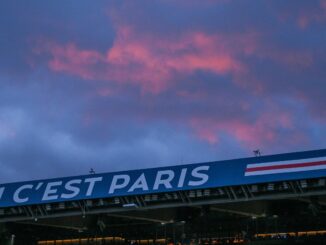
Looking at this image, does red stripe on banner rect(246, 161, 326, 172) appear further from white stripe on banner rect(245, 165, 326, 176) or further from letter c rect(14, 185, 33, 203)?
letter c rect(14, 185, 33, 203)

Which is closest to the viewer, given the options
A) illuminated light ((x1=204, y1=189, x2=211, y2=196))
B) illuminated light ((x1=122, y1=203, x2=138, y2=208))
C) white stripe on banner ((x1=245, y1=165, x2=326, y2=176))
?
white stripe on banner ((x1=245, y1=165, x2=326, y2=176))

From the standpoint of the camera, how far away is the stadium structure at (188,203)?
39.6 metres

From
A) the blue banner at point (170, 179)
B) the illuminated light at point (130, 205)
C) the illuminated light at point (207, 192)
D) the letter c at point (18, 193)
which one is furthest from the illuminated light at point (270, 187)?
the letter c at point (18, 193)

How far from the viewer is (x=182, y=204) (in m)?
43.1

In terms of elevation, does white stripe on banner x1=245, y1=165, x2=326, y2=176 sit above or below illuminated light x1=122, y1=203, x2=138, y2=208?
below

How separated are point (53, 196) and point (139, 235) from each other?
1191cm

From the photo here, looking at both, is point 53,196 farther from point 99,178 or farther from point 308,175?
point 308,175

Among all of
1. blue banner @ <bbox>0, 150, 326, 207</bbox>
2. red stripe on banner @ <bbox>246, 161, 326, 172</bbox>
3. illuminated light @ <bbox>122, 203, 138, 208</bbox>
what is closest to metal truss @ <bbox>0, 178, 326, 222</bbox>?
illuminated light @ <bbox>122, 203, 138, 208</bbox>

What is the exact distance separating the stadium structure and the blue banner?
69 mm

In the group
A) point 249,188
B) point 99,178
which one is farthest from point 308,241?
point 99,178

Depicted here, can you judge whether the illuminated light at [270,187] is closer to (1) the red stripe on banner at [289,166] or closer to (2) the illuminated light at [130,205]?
(1) the red stripe on banner at [289,166]

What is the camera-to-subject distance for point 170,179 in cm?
4278

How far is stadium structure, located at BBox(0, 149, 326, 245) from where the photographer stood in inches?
1560

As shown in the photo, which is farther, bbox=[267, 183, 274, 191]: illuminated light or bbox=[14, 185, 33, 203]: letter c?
bbox=[14, 185, 33, 203]: letter c
